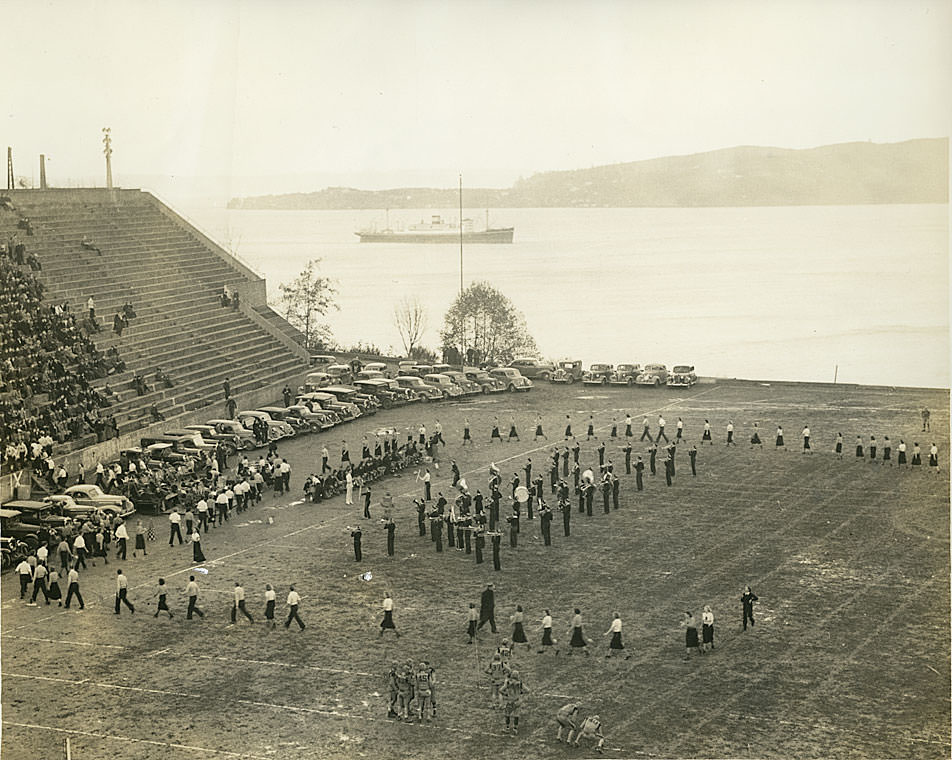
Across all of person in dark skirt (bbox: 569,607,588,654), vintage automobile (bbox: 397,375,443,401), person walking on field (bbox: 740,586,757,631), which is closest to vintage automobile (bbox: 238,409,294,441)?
vintage automobile (bbox: 397,375,443,401)

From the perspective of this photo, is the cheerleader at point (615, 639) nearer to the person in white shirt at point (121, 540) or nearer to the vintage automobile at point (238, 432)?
the person in white shirt at point (121, 540)

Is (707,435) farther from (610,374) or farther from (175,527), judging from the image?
(175,527)

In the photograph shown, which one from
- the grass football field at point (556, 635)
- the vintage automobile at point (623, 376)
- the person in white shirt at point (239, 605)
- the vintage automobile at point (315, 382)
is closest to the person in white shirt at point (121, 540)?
the grass football field at point (556, 635)

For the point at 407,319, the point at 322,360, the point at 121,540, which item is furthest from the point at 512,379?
the point at 407,319

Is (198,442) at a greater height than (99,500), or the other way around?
(198,442)

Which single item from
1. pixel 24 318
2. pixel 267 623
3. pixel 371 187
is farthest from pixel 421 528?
pixel 371 187

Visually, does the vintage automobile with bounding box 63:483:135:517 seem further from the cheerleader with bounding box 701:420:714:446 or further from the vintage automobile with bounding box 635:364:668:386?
the vintage automobile with bounding box 635:364:668:386
